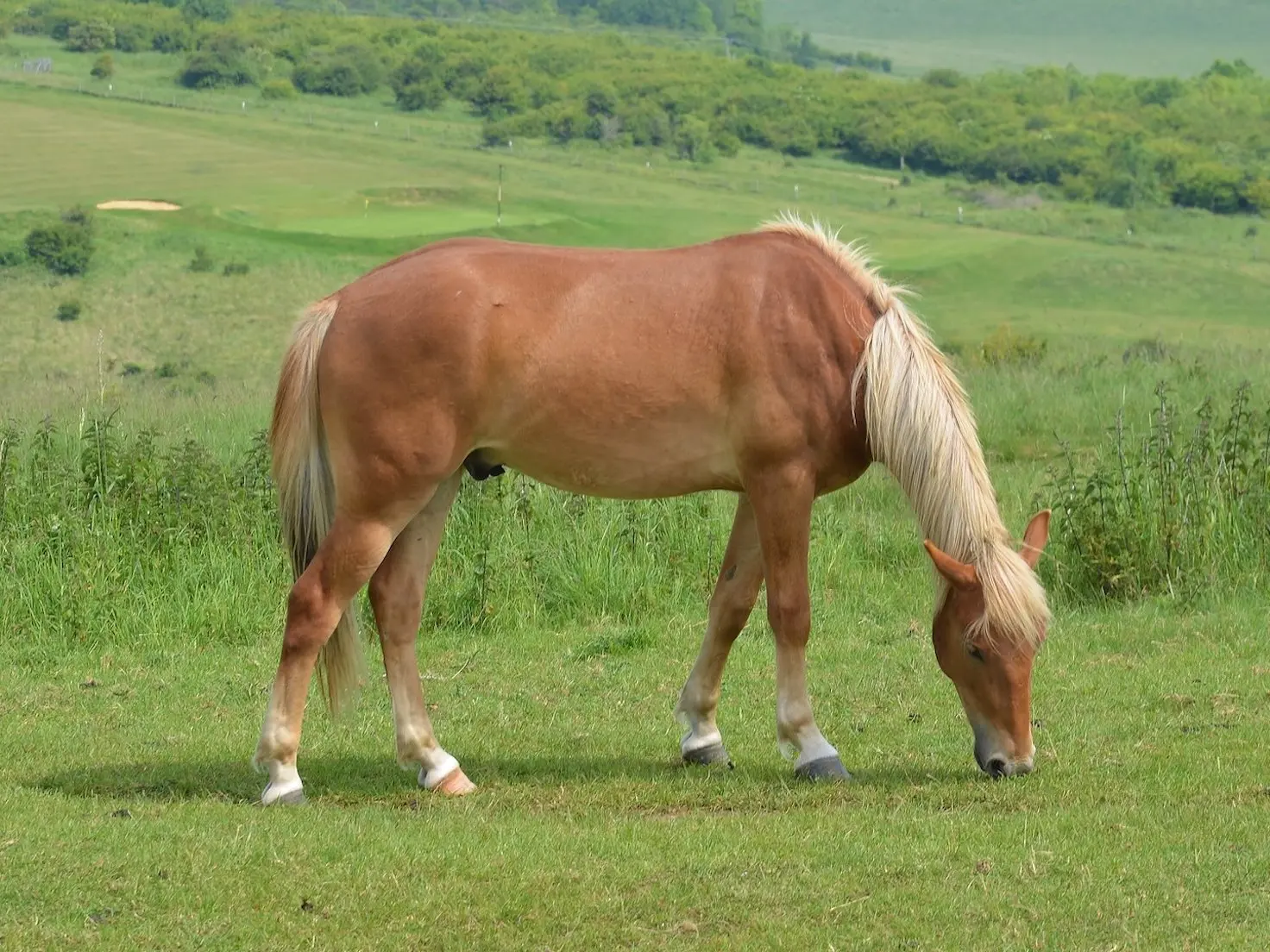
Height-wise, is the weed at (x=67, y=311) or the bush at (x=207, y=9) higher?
the bush at (x=207, y=9)

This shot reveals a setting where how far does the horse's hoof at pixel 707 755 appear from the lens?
6707mm

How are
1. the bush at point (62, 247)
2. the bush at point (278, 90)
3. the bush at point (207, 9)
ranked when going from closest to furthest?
1. the bush at point (62, 247)
2. the bush at point (278, 90)
3. the bush at point (207, 9)

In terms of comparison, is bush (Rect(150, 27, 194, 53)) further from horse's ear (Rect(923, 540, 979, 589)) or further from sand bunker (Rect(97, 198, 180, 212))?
horse's ear (Rect(923, 540, 979, 589))

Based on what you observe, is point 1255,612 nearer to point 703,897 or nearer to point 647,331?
point 647,331

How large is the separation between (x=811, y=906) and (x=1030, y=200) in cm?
7025

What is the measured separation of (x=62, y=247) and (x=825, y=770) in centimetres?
3886

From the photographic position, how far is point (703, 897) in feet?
16.1

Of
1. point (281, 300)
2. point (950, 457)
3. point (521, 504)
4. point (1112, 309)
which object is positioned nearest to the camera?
point (950, 457)

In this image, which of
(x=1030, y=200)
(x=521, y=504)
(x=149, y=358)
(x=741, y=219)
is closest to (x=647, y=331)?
(x=521, y=504)

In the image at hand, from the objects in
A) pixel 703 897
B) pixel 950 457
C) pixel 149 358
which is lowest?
pixel 149 358

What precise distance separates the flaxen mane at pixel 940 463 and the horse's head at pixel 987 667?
0.03 meters

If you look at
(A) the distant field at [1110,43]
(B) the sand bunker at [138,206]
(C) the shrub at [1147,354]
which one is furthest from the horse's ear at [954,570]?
(A) the distant field at [1110,43]

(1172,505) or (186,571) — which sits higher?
(1172,505)

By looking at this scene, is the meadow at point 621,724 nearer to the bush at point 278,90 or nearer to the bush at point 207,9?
the bush at point 278,90
